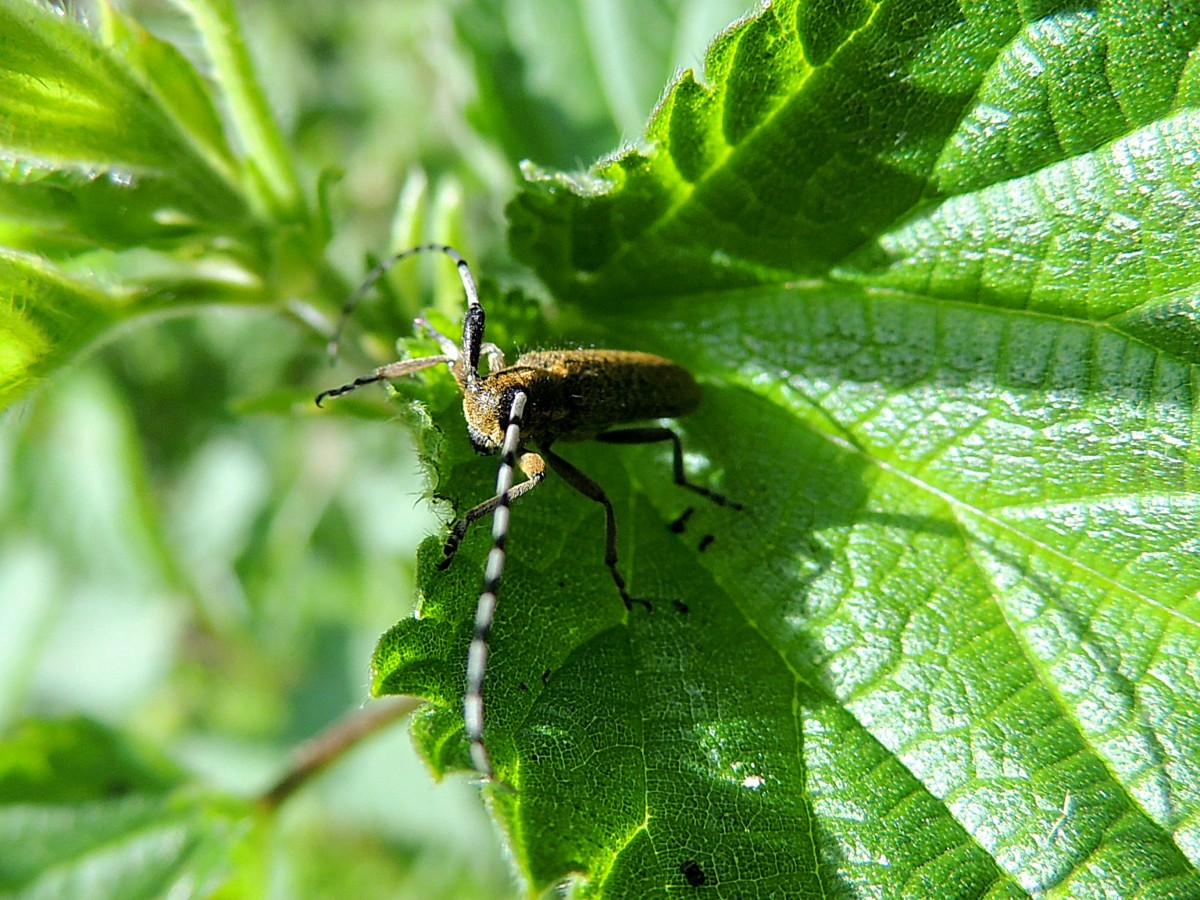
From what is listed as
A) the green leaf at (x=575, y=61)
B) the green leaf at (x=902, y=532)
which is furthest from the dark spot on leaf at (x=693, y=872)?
the green leaf at (x=575, y=61)

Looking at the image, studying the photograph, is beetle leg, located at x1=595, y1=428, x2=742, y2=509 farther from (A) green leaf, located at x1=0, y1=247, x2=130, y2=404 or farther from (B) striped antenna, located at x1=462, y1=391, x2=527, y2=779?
(A) green leaf, located at x1=0, y1=247, x2=130, y2=404

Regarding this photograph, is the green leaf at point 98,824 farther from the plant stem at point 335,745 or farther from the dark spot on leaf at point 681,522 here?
the dark spot on leaf at point 681,522

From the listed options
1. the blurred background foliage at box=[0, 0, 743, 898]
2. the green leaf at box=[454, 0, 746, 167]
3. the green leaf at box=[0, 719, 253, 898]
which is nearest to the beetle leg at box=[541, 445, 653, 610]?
the green leaf at box=[454, 0, 746, 167]

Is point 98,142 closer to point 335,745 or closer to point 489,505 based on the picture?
point 489,505

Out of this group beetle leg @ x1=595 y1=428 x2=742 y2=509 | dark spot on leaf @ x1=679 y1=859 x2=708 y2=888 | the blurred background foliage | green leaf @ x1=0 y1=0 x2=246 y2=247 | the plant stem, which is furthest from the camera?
the blurred background foliage

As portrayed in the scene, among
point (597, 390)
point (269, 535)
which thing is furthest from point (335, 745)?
point (269, 535)

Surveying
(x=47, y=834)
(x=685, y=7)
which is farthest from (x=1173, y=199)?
(x=47, y=834)
